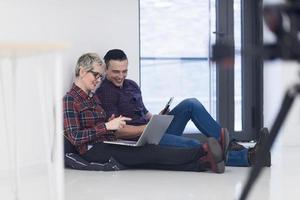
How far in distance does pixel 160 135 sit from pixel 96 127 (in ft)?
1.39

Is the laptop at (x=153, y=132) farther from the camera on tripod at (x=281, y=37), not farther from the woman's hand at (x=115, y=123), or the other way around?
the camera on tripod at (x=281, y=37)

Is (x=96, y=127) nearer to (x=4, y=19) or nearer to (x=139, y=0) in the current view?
(x=4, y=19)

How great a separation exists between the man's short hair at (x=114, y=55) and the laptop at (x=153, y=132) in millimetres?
580

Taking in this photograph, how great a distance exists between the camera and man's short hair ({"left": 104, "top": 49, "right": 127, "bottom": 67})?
344 centimetres

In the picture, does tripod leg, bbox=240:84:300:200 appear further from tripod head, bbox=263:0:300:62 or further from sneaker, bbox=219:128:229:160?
sneaker, bbox=219:128:229:160

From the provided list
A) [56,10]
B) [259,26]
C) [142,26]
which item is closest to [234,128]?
[259,26]

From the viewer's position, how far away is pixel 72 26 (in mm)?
3490

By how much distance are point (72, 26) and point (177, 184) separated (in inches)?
56.1

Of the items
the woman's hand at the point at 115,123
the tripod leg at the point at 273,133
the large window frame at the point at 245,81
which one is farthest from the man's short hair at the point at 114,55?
the tripod leg at the point at 273,133

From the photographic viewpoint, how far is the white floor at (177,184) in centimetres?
240

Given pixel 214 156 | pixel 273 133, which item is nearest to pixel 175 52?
pixel 214 156

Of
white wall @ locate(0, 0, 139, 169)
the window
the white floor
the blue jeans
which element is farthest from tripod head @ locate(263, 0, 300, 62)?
the window

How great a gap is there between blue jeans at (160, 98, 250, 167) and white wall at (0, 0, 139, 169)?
562mm

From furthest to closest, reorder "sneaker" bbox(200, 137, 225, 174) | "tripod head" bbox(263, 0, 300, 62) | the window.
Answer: the window, "sneaker" bbox(200, 137, 225, 174), "tripod head" bbox(263, 0, 300, 62)
